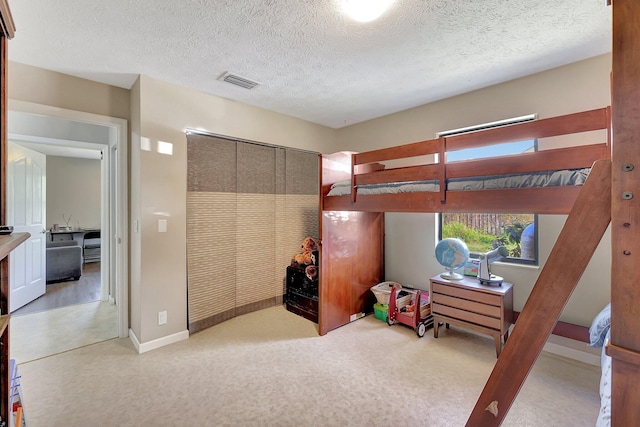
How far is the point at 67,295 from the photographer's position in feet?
13.3

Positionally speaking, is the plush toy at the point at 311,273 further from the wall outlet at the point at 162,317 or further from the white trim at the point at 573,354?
the white trim at the point at 573,354

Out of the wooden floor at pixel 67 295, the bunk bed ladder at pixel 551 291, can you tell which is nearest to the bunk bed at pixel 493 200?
the bunk bed ladder at pixel 551 291

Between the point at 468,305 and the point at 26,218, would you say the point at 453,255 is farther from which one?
the point at 26,218

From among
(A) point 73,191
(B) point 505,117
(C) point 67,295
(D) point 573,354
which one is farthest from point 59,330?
(A) point 73,191

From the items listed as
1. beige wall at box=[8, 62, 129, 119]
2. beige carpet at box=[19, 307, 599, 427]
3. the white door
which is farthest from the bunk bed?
the white door

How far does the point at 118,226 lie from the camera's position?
9.20 feet

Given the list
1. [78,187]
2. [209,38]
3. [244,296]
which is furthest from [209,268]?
[78,187]

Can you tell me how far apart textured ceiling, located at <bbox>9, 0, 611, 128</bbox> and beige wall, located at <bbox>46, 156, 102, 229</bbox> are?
5.37 meters

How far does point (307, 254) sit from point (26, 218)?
3669mm

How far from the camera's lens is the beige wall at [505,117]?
7.38 feet

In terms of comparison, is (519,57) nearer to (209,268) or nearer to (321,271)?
(321,271)

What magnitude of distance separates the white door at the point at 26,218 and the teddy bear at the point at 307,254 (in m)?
3.33

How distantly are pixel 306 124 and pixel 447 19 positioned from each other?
2.38 m

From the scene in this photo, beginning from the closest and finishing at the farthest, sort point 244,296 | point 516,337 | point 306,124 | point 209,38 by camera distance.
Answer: point 516,337 → point 209,38 → point 244,296 → point 306,124
